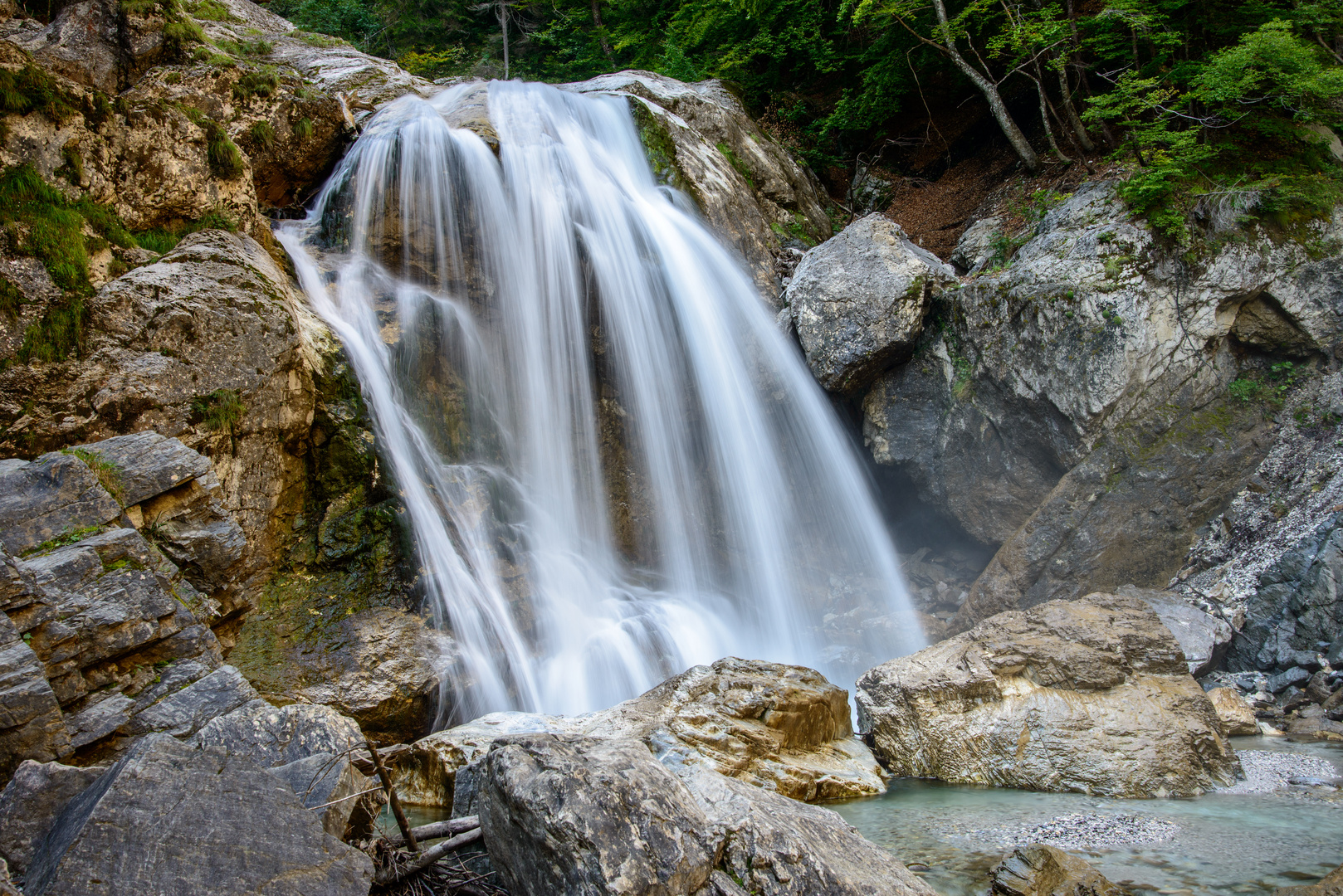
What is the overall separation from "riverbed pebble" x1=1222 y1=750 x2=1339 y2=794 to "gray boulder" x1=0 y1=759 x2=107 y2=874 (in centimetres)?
682

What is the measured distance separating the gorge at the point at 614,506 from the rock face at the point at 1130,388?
0.05 m

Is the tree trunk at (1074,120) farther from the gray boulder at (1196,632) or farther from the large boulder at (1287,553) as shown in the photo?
the gray boulder at (1196,632)

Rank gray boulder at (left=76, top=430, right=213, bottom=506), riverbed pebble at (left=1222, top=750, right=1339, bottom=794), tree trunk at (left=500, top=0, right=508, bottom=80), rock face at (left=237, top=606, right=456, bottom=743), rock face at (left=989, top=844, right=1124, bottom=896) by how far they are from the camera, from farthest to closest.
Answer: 1. tree trunk at (left=500, top=0, right=508, bottom=80)
2. rock face at (left=237, top=606, right=456, bottom=743)
3. gray boulder at (left=76, top=430, right=213, bottom=506)
4. riverbed pebble at (left=1222, top=750, right=1339, bottom=794)
5. rock face at (left=989, top=844, right=1124, bottom=896)

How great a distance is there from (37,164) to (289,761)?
6457 millimetres

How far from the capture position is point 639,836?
2.93 m

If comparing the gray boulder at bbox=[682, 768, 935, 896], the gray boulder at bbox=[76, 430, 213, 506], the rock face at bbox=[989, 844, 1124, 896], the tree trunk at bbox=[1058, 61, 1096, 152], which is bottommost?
the rock face at bbox=[989, 844, 1124, 896]

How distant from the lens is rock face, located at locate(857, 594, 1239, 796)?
5.28m

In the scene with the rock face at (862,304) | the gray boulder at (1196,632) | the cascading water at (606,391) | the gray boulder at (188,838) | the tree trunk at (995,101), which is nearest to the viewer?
the gray boulder at (188,838)

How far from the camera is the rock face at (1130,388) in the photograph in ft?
28.5

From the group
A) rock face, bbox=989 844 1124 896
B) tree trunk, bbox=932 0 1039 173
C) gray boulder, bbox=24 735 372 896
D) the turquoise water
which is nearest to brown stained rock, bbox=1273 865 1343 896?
the turquoise water

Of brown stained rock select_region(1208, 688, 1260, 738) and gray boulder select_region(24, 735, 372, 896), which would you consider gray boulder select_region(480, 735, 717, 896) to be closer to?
gray boulder select_region(24, 735, 372, 896)

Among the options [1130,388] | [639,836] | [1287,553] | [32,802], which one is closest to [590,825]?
[639,836]

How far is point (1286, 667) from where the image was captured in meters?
6.87

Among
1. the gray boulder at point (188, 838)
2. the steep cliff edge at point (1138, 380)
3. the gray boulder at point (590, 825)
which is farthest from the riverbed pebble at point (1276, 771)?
the gray boulder at point (188, 838)
